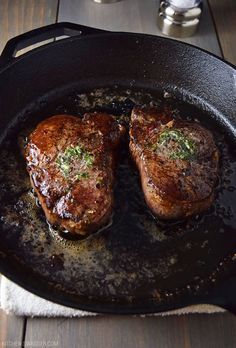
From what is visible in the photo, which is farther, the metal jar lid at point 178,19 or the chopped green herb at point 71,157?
the metal jar lid at point 178,19

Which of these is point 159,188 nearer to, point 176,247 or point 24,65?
point 176,247

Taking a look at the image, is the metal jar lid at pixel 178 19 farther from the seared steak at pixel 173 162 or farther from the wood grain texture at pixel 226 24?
the seared steak at pixel 173 162

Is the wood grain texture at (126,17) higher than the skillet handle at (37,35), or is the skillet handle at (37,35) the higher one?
the skillet handle at (37,35)

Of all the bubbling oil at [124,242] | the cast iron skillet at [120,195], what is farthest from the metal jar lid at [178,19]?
the bubbling oil at [124,242]

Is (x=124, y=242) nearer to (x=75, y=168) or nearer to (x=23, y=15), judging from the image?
(x=75, y=168)

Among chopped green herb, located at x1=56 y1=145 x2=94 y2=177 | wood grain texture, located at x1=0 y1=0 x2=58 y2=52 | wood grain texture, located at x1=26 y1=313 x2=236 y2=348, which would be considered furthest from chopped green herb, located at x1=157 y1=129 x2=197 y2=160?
wood grain texture, located at x1=0 y1=0 x2=58 y2=52

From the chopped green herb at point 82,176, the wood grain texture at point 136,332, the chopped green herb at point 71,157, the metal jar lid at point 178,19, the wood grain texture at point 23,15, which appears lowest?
the wood grain texture at point 136,332

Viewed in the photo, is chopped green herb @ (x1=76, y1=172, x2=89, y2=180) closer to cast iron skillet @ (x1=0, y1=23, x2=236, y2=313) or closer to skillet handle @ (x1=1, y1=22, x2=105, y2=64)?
cast iron skillet @ (x1=0, y1=23, x2=236, y2=313)

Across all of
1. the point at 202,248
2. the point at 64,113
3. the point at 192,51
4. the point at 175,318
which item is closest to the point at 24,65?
the point at 64,113
